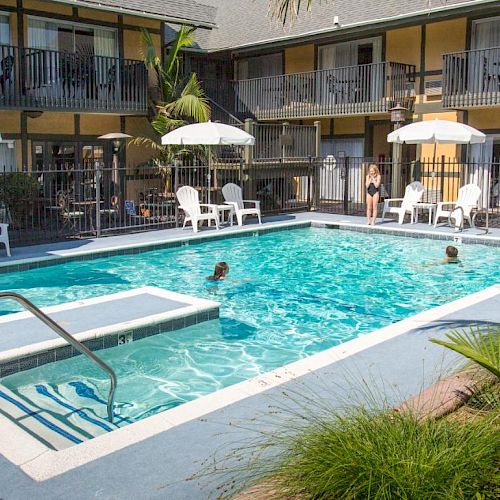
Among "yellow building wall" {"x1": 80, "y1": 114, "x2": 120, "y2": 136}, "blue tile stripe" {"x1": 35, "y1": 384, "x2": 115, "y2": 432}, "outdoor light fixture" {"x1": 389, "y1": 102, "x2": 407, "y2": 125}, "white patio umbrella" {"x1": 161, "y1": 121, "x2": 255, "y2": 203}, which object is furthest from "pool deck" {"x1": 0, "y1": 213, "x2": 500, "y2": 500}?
"yellow building wall" {"x1": 80, "y1": 114, "x2": 120, "y2": 136}

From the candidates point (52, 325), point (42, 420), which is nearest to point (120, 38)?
point (42, 420)

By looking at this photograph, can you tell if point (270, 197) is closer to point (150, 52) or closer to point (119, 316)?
point (150, 52)

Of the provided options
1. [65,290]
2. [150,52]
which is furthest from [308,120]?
[65,290]

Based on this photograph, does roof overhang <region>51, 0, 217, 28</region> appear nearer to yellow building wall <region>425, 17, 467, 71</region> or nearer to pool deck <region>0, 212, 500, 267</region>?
pool deck <region>0, 212, 500, 267</region>

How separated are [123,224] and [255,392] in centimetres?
1230


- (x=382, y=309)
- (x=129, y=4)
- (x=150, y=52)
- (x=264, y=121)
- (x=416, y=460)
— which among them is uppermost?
(x=129, y=4)

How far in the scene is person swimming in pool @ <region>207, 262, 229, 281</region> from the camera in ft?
35.0

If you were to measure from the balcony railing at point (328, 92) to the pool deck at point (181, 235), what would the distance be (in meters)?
4.39

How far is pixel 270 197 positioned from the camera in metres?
20.7

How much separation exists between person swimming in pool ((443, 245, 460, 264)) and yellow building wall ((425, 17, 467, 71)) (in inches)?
395

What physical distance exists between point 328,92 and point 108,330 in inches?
662

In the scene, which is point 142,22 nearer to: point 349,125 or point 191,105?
point 191,105

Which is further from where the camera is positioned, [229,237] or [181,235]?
[229,237]

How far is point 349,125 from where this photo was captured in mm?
23094
